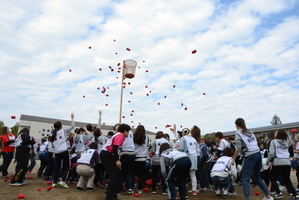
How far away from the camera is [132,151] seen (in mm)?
6141

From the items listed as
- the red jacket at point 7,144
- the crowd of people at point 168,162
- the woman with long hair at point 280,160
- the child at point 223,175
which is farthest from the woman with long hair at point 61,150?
the woman with long hair at point 280,160

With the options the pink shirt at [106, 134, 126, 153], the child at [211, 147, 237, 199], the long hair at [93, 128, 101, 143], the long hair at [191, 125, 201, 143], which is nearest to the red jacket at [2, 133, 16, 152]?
the long hair at [93, 128, 101, 143]

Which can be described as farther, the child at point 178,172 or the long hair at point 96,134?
the long hair at point 96,134

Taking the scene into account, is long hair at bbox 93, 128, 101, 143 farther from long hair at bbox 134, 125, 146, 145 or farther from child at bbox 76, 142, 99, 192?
long hair at bbox 134, 125, 146, 145

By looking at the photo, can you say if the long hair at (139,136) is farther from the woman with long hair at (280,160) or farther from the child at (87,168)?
the woman with long hair at (280,160)

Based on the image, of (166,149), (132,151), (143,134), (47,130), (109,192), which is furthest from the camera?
(47,130)

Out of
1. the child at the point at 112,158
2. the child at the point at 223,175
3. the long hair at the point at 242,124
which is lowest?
the child at the point at 223,175

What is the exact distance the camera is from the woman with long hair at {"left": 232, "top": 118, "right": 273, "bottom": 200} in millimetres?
5009

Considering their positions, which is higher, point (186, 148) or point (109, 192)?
point (186, 148)

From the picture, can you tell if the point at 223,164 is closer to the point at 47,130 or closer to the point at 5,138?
the point at 5,138

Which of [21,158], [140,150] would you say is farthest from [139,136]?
[21,158]

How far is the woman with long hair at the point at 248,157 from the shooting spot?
5009 mm

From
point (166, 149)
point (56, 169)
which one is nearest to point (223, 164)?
point (166, 149)

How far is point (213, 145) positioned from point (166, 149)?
16.5ft
